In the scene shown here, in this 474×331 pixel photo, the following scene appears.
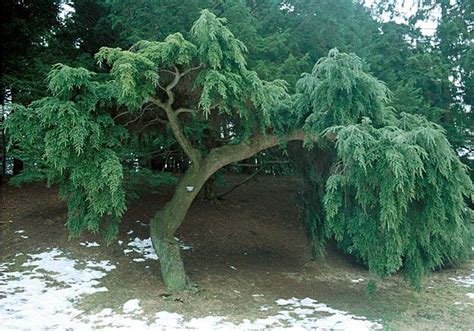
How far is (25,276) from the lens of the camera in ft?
20.3

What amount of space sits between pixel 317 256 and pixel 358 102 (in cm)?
362

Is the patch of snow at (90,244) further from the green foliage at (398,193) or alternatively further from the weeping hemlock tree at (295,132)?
the green foliage at (398,193)

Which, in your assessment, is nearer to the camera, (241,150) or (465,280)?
(241,150)

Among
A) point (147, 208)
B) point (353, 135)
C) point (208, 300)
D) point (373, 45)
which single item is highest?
point (373, 45)

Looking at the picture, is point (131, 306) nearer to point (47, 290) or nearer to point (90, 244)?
point (47, 290)

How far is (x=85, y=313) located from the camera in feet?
16.4

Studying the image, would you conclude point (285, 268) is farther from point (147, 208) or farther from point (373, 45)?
point (373, 45)

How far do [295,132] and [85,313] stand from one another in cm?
363

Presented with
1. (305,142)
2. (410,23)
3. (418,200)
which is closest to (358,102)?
(305,142)

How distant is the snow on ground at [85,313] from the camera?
4.66 meters

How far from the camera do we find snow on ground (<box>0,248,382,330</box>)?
4.66 meters

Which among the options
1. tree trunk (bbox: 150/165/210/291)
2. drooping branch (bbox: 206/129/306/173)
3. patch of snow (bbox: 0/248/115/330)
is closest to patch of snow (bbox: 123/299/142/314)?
patch of snow (bbox: 0/248/115/330)

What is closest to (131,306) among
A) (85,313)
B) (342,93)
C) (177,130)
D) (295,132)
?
(85,313)

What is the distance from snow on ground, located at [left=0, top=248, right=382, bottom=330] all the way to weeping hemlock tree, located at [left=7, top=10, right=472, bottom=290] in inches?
31.9
